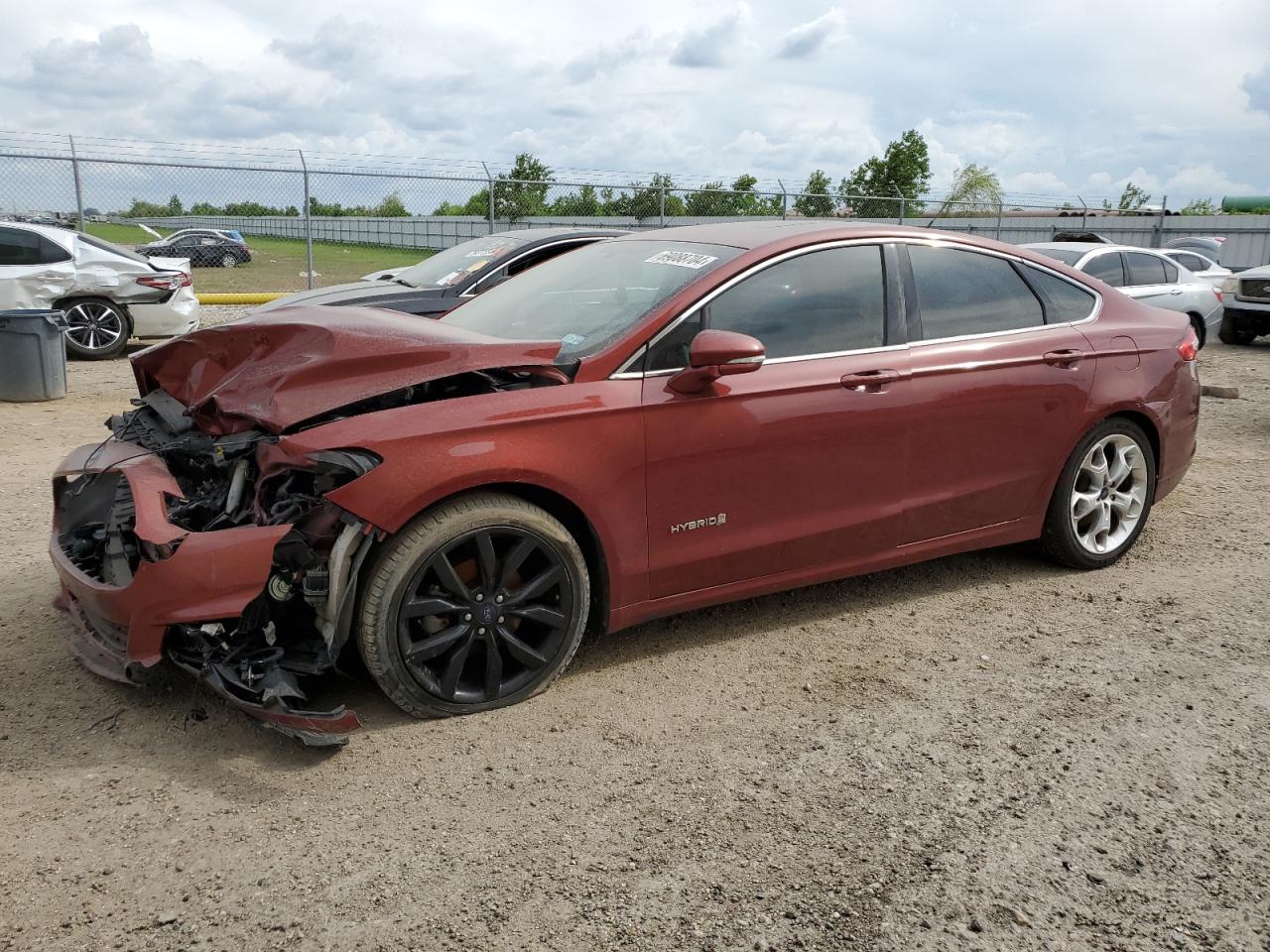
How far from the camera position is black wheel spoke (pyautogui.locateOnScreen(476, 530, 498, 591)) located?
3303 millimetres

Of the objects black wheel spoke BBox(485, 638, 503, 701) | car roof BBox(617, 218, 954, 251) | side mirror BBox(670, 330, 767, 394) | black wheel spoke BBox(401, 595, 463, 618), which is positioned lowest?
black wheel spoke BBox(485, 638, 503, 701)

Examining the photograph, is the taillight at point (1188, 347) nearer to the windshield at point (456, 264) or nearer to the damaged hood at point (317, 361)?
the damaged hood at point (317, 361)

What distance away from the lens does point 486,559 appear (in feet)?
10.9

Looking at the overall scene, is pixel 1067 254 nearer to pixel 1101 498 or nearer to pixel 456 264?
pixel 456 264

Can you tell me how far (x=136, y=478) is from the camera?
3385mm

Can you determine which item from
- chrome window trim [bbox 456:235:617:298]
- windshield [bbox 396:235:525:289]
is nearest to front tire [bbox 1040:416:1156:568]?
chrome window trim [bbox 456:235:617:298]

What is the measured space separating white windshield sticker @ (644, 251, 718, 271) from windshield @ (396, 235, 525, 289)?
16.4 feet

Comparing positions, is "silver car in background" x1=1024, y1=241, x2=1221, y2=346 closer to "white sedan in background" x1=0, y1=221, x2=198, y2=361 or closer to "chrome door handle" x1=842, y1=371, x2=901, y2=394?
"chrome door handle" x1=842, y1=371, x2=901, y2=394

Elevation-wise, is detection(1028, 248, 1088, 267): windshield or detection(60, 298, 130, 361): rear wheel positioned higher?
detection(1028, 248, 1088, 267): windshield

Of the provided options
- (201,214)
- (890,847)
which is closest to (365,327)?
(890,847)

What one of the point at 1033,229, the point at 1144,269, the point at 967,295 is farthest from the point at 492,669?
the point at 1033,229

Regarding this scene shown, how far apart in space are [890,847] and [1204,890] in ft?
2.56

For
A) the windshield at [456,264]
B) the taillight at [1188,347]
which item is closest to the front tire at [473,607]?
the taillight at [1188,347]

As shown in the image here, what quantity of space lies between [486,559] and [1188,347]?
12.5ft
